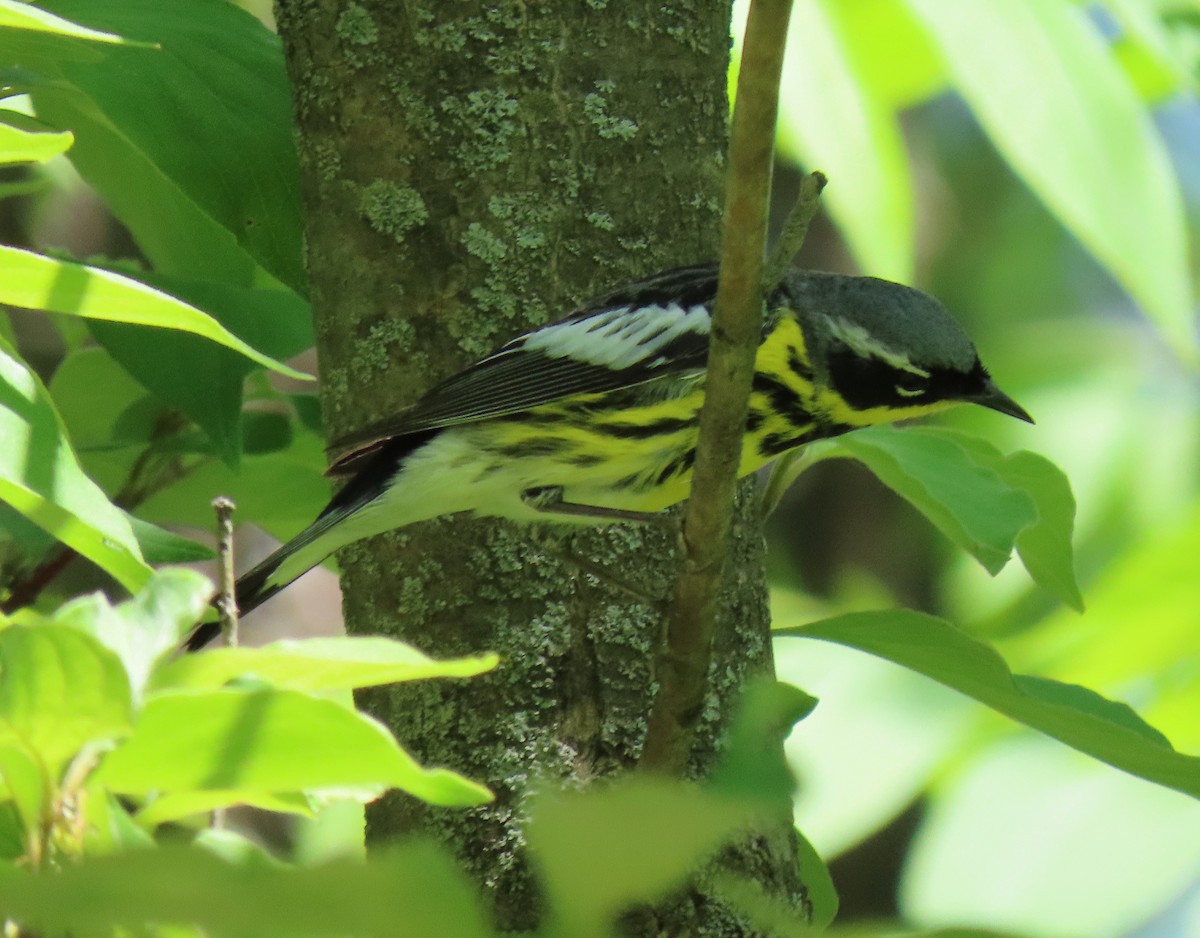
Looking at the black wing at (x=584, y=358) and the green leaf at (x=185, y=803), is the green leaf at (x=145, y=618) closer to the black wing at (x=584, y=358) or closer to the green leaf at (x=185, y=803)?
the green leaf at (x=185, y=803)

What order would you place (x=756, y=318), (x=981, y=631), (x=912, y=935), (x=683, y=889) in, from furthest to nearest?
(x=981, y=631) → (x=683, y=889) → (x=756, y=318) → (x=912, y=935)

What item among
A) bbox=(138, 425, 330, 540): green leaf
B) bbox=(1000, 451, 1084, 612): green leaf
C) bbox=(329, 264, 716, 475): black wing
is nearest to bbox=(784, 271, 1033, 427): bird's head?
bbox=(329, 264, 716, 475): black wing

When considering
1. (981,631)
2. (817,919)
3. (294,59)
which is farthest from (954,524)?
(981,631)

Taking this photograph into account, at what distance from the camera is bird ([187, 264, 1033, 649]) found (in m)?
1.55

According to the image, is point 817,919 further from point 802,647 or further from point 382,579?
point 802,647

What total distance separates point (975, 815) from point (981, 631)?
28.8 inches

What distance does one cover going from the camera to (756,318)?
102cm

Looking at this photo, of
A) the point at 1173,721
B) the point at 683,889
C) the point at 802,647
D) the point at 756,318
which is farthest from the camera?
the point at 802,647

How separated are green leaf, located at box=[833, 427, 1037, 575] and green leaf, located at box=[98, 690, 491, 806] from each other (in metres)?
0.73

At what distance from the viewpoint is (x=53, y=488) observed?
850mm

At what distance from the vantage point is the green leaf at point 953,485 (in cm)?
126

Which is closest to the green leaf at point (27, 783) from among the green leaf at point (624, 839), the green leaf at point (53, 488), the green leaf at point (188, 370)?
the green leaf at point (53, 488)

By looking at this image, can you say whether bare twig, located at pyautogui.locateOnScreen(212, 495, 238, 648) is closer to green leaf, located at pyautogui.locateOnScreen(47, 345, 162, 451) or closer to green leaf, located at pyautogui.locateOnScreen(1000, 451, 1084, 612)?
green leaf, located at pyautogui.locateOnScreen(47, 345, 162, 451)

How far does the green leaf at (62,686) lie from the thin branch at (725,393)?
54cm
